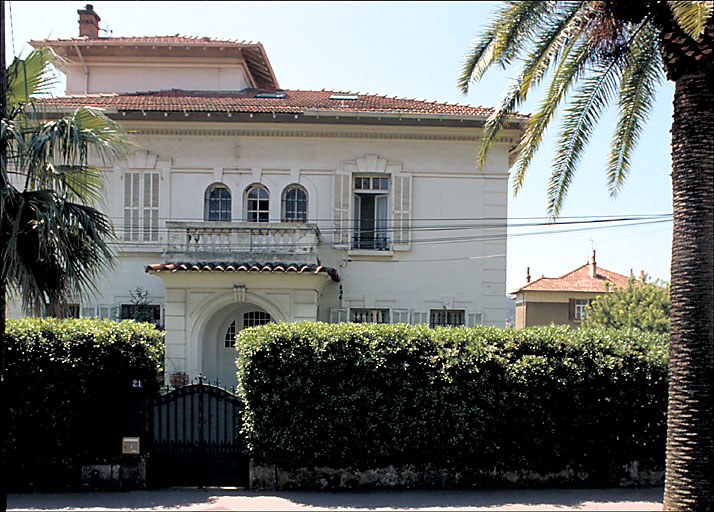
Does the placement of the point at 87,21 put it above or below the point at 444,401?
above

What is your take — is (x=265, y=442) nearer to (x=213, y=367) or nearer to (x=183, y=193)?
(x=213, y=367)

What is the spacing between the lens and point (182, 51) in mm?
20219

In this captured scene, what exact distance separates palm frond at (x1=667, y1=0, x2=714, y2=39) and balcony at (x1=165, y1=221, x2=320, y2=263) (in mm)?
9817

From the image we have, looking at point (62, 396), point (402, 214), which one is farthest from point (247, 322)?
point (62, 396)

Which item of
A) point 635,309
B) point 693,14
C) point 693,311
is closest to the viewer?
point 693,14

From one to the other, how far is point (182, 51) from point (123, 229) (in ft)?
22.2

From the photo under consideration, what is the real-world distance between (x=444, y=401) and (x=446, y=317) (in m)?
7.82

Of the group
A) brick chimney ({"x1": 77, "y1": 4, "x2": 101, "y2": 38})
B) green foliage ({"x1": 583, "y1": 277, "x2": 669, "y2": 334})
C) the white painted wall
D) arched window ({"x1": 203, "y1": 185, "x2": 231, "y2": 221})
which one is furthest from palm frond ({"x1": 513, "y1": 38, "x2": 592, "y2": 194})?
green foliage ({"x1": 583, "y1": 277, "x2": 669, "y2": 334})

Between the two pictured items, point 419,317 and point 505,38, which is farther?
point 419,317

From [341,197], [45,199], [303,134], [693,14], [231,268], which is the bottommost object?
[231,268]

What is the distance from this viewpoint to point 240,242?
1536cm

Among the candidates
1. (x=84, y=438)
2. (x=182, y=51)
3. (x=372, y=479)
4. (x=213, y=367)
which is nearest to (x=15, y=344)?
(x=84, y=438)

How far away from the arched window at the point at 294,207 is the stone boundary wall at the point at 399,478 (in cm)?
874

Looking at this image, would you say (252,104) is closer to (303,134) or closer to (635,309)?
(303,134)
